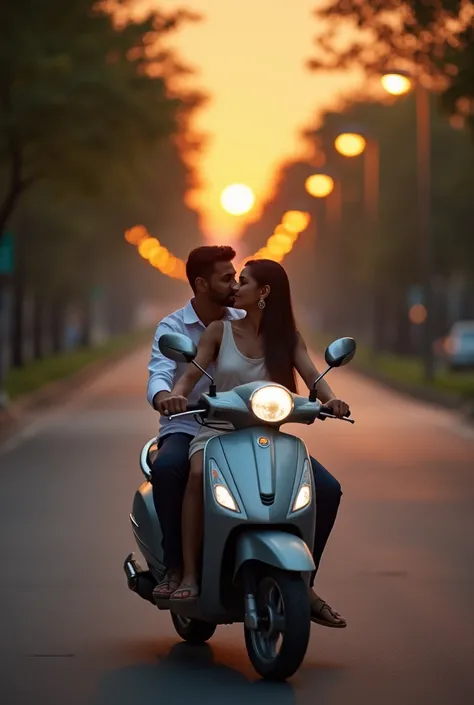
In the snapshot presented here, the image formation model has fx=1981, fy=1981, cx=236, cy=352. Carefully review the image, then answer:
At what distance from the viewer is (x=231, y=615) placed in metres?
7.68

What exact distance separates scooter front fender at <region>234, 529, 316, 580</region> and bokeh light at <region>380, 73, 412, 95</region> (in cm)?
1770

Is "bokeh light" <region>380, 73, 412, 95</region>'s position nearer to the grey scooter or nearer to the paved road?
the paved road

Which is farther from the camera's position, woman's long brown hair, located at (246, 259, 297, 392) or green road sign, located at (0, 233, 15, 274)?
green road sign, located at (0, 233, 15, 274)

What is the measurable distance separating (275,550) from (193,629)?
1.32 m

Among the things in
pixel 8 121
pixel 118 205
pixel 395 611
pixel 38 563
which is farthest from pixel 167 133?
pixel 395 611

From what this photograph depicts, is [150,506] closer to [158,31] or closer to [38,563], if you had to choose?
[38,563]

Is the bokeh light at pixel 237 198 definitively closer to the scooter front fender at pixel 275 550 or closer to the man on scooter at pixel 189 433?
the man on scooter at pixel 189 433

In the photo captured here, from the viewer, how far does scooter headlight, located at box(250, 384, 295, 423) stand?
745 centimetres

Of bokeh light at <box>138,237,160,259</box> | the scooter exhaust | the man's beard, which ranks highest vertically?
bokeh light at <box>138,237,160,259</box>

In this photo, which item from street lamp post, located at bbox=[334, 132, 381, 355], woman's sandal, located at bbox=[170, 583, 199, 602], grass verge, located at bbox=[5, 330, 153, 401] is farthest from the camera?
street lamp post, located at bbox=[334, 132, 381, 355]

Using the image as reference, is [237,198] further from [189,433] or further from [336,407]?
[336,407]

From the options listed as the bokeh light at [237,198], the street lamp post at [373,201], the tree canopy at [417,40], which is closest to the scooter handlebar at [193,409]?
the tree canopy at [417,40]

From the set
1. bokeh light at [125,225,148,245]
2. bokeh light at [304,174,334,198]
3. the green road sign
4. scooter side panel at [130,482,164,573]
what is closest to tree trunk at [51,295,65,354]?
bokeh light at [125,225,148,245]

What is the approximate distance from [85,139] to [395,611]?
19323 mm
